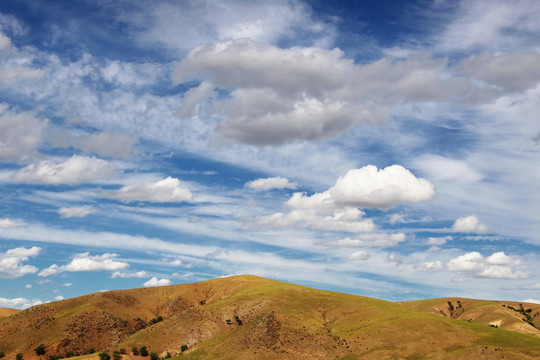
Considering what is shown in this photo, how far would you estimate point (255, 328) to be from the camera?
350 feet

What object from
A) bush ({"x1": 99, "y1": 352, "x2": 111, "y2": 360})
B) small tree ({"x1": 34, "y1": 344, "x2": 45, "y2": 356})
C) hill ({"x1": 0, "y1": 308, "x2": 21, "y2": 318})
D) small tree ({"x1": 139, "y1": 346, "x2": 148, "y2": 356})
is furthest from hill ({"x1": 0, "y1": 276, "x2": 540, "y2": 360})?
hill ({"x1": 0, "y1": 308, "x2": 21, "y2": 318})

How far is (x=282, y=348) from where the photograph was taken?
96375mm

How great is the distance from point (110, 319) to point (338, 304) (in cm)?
6763

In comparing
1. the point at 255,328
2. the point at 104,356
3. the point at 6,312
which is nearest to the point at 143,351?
the point at 104,356

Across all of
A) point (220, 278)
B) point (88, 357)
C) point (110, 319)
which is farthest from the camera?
point (220, 278)

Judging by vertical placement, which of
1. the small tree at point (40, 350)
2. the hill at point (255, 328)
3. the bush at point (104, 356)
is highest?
the hill at point (255, 328)

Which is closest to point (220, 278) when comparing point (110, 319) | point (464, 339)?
point (110, 319)

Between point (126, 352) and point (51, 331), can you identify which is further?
point (51, 331)

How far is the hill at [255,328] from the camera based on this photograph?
89.9m

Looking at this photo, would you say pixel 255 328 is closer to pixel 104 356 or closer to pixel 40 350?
pixel 104 356

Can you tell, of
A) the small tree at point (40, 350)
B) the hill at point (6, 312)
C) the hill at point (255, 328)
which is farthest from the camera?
the hill at point (6, 312)

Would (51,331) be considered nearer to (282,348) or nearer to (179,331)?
(179,331)

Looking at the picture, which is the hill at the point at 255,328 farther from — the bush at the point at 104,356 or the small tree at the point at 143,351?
the bush at the point at 104,356

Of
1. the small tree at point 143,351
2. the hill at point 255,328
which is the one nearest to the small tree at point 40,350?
the hill at point 255,328
